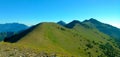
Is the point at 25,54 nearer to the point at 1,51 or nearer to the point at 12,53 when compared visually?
the point at 12,53

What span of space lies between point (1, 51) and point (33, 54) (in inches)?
213

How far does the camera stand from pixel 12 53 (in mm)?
31641

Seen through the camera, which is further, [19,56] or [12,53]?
[12,53]

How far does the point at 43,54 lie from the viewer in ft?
103

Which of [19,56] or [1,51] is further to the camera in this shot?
[1,51]

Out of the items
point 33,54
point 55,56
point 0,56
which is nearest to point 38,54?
point 33,54

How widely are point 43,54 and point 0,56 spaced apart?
19.6ft

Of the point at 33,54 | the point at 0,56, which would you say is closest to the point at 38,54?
the point at 33,54

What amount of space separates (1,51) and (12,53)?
2.41 metres

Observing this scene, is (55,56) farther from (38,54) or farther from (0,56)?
(0,56)

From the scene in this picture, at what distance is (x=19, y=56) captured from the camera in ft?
97.5

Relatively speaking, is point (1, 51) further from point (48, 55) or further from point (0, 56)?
point (48, 55)

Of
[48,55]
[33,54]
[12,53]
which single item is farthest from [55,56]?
[12,53]

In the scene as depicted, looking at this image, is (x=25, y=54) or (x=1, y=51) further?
(x=1, y=51)
